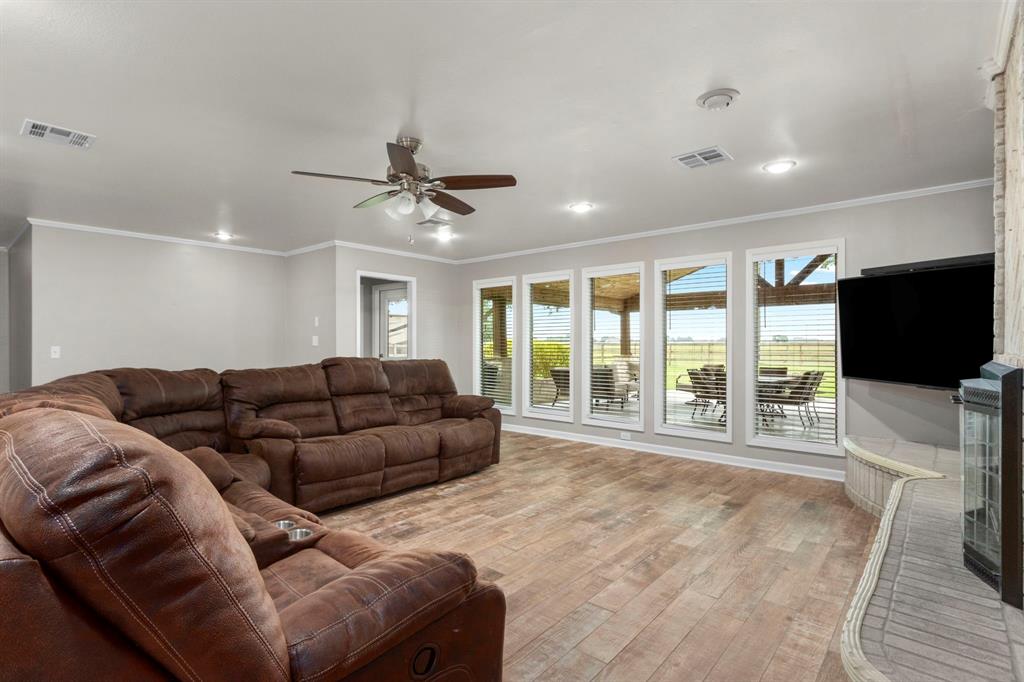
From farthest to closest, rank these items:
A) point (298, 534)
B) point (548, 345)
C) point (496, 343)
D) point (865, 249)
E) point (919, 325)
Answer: point (496, 343) < point (548, 345) < point (865, 249) < point (919, 325) < point (298, 534)

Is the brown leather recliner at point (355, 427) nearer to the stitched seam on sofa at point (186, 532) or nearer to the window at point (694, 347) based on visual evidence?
the window at point (694, 347)

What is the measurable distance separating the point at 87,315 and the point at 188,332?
3.39ft

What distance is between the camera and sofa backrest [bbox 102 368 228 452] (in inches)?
142

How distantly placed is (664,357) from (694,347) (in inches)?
14.4

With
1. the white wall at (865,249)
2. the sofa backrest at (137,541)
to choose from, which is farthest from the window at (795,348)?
the sofa backrest at (137,541)

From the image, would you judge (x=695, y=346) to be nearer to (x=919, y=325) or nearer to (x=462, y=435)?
(x=919, y=325)

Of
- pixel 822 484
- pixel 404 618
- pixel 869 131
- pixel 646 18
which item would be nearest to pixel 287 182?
pixel 646 18

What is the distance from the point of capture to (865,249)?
468 cm

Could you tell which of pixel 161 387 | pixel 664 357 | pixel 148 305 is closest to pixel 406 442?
pixel 161 387

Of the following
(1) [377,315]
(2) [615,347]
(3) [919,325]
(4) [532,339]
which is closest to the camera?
(3) [919,325]

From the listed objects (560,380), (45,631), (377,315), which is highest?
(377,315)

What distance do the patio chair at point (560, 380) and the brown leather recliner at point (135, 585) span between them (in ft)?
19.2

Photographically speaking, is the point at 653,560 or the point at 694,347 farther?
the point at 694,347

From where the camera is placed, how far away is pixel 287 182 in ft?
13.9
